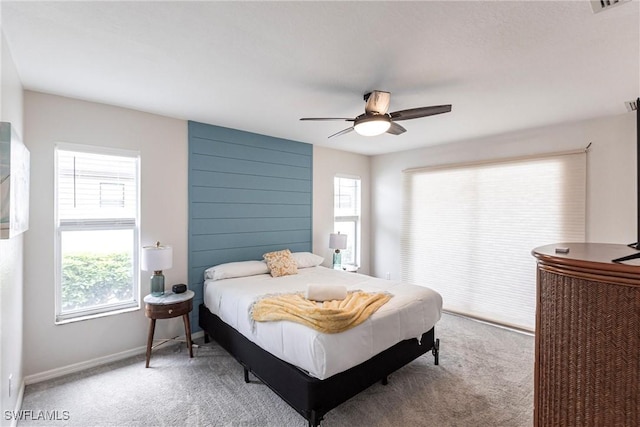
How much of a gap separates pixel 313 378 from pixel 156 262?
1.96 meters

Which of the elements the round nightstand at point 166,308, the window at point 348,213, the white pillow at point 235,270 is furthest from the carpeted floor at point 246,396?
the window at point 348,213

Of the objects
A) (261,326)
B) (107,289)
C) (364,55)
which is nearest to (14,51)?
(107,289)

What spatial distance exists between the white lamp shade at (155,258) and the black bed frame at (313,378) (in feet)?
2.79

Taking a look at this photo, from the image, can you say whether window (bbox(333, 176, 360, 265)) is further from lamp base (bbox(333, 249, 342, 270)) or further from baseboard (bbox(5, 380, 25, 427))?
baseboard (bbox(5, 380, 25, 427))

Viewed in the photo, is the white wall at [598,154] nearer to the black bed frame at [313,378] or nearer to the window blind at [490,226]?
the window blind at [490,226]

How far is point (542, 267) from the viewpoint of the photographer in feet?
3.88

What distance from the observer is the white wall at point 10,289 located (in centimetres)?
177

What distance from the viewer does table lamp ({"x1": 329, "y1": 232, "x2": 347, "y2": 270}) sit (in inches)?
185

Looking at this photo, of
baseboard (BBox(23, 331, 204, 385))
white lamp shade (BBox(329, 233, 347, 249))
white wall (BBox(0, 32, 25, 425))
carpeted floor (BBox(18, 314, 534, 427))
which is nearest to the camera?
white wall (BBox(0, 32, 25, 425))

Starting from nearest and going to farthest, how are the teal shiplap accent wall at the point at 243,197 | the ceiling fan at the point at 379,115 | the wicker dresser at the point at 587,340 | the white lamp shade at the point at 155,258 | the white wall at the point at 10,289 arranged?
the wicker dresser at the point at 587,340, the white wall at the point at 10,289, the ceiling fan at the point at 379,115, the white lamp shade at the point at 155,258, the teal shiplap accent wall at the point at 243,197

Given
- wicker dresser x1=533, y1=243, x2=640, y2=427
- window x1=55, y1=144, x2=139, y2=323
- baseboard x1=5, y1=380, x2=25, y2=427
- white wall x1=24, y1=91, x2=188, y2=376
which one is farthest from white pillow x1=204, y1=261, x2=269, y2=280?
wicker dresser x1=533, y1=243, x2=640, y2=427

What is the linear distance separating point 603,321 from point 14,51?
11.3 feet

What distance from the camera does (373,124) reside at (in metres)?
2.46

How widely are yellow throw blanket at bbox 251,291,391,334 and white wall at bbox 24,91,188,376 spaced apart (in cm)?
155
